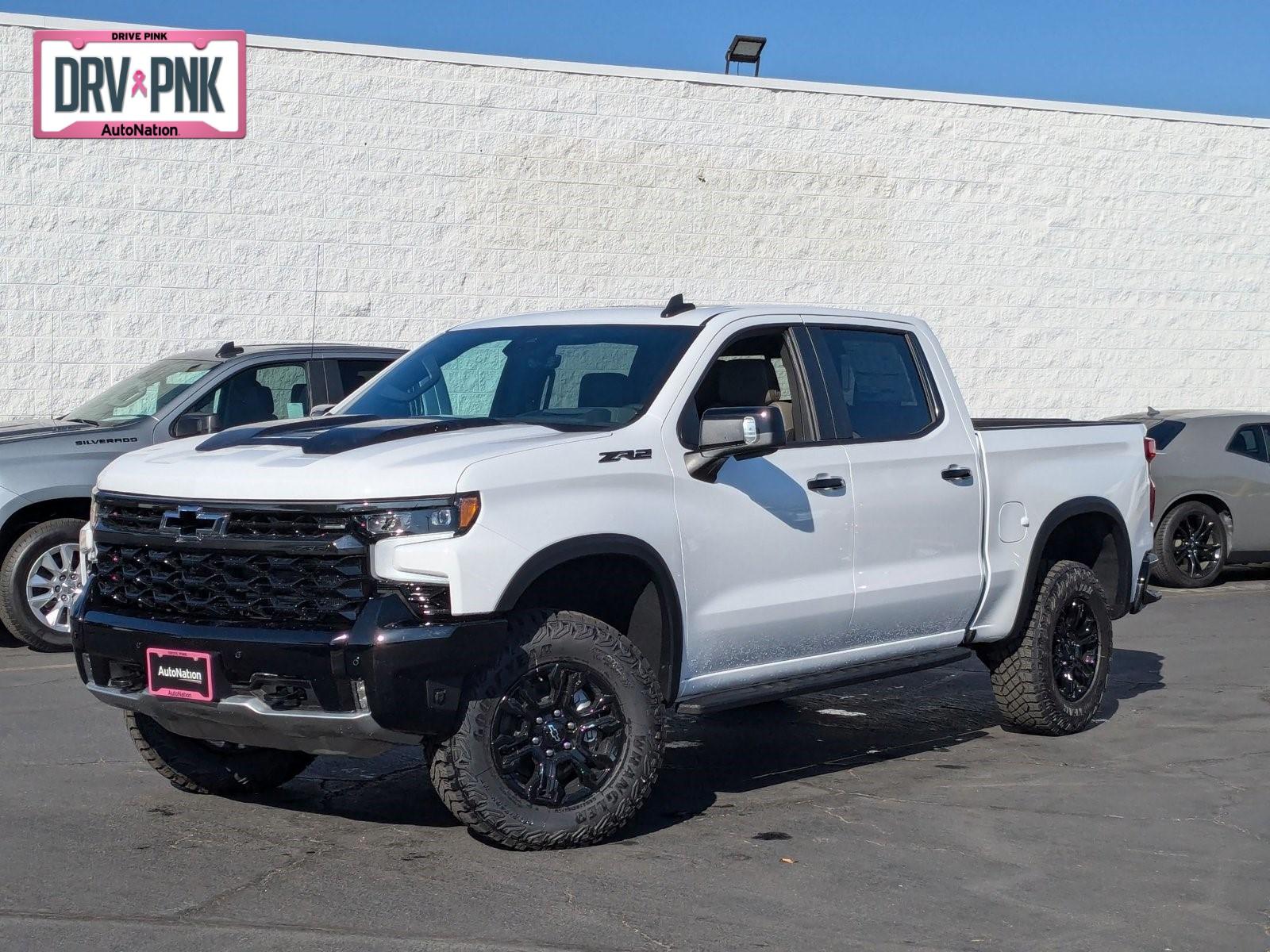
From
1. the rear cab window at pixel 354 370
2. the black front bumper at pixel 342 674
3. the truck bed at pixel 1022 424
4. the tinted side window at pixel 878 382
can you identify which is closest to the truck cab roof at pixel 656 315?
the tinted side window at pixel 878 382

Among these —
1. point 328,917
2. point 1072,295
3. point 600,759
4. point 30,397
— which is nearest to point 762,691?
point 600,759

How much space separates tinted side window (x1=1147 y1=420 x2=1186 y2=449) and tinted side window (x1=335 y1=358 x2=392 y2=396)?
7.30 meters

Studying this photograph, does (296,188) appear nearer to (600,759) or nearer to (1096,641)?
(1096,641)

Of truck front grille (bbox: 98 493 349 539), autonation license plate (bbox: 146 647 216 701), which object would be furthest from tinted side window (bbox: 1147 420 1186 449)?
autonation license plate (bbox: 146 647 216 701)

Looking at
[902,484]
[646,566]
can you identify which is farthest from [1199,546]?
[646,566]

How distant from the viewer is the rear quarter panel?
25.0 ft

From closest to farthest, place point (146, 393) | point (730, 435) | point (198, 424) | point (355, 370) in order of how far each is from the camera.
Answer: point (730, 435)
point (198, 424)
point (146, 393)
point (355, 370)

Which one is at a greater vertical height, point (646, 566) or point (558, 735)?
point (646, 566)

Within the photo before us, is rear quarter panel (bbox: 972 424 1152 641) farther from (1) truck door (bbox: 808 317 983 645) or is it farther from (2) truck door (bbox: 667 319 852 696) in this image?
(2) truck door (bbox: 667 319 852 696)

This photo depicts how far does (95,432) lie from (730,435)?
6104 mm

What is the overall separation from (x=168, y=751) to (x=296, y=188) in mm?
11623

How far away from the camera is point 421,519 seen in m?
5.36

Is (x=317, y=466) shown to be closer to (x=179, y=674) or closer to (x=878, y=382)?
(x=179, y=674)

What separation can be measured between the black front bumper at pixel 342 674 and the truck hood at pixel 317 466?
15.5 inches
